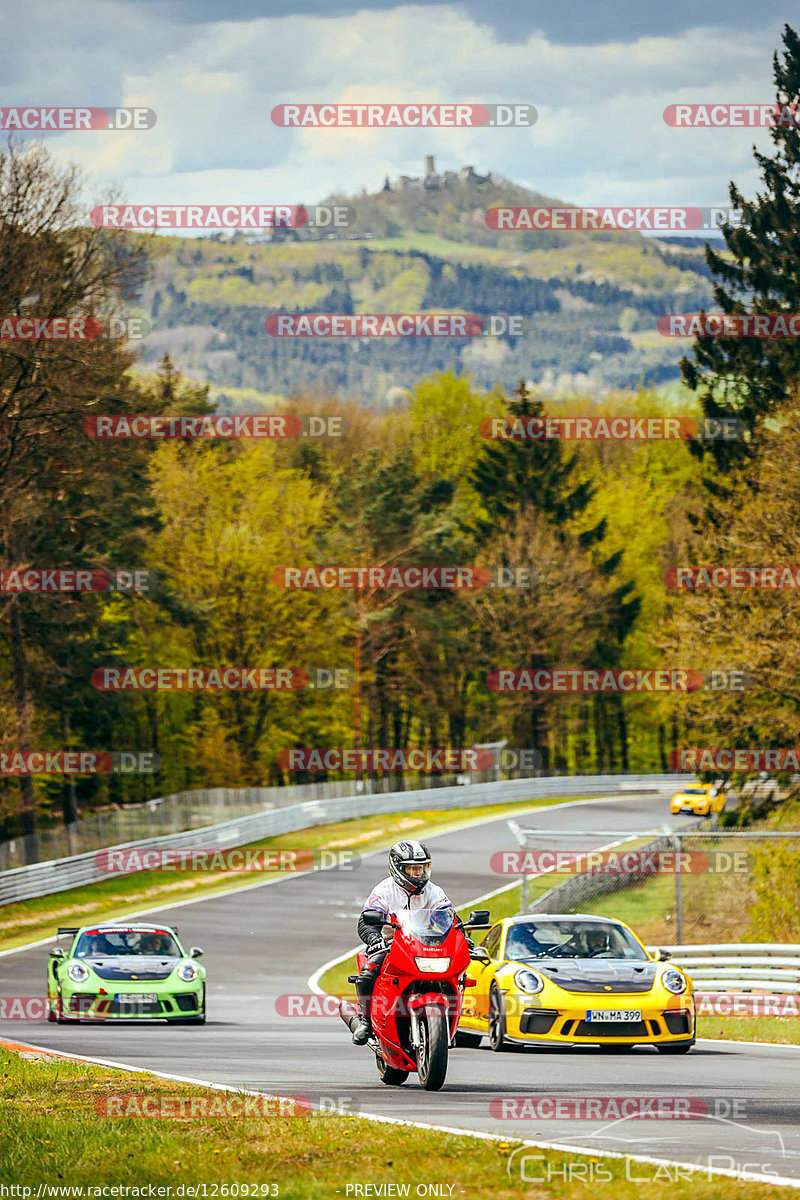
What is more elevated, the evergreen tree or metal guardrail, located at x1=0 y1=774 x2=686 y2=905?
the evergreen tree

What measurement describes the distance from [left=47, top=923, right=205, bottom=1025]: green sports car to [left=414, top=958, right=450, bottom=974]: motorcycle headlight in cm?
1100

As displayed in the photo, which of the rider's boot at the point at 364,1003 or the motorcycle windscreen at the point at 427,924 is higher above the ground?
the motorcycle windscreen at the point at 427,924

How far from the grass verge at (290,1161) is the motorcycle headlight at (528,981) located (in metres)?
5.90

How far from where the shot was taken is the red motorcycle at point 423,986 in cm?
1066

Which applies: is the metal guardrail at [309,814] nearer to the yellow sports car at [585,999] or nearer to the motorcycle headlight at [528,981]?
the yellow sports car at [585,999]

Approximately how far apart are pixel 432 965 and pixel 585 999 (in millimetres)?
4903

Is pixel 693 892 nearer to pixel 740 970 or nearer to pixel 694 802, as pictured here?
pixel 740 970

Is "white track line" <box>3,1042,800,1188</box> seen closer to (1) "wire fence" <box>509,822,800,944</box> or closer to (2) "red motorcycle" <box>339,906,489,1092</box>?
(2) "red motorcycle" <box>339,906,489,1092</box>

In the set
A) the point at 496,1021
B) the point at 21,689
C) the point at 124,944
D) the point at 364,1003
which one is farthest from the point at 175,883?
the point at 364,1003

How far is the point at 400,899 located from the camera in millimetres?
11188

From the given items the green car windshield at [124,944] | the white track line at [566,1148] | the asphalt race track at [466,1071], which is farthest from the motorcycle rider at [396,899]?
the green car windshield at [124,944]

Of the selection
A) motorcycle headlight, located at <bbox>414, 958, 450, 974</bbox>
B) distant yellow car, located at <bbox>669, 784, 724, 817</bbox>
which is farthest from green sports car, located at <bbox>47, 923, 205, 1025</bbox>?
distant yellow car, located at <bbox>669, 784, 724, 817</bbox>

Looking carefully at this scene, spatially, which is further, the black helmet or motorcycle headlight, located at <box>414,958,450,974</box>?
the black helmet

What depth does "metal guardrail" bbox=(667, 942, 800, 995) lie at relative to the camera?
2083cm
